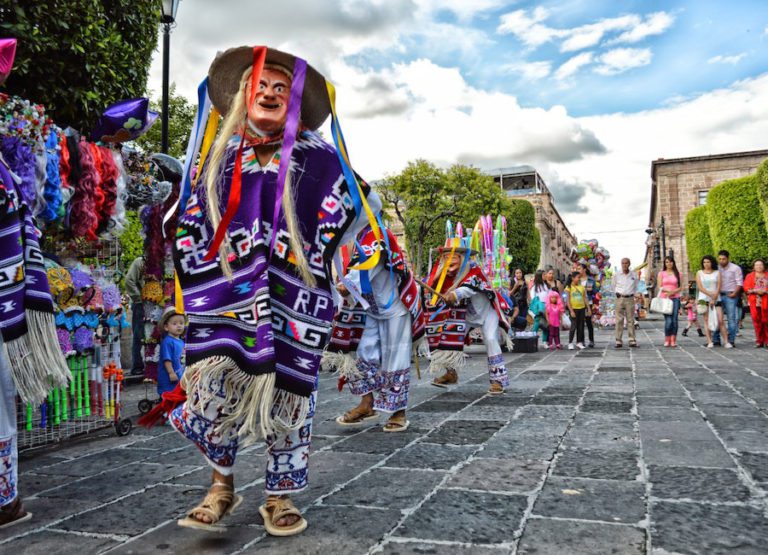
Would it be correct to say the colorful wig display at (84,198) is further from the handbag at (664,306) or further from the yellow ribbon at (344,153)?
the handbag at (664,306)

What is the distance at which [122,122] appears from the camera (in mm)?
5012

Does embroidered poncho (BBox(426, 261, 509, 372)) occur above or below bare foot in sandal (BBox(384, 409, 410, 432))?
above

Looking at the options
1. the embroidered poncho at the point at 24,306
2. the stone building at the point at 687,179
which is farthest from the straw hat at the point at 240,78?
the stone building at the point at 687,179

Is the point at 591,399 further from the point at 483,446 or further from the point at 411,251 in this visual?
the point at 411,251

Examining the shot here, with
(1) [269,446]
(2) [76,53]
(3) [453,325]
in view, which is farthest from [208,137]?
(3) [453,325]

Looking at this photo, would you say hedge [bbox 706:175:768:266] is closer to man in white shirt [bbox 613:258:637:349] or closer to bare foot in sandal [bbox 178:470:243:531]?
man in white shirt [bbox 613:258:637:349]

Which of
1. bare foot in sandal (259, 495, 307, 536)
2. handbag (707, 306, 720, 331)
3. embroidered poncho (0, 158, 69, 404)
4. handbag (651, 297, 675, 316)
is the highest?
embroidered poncho (0, 158, 69, 404)

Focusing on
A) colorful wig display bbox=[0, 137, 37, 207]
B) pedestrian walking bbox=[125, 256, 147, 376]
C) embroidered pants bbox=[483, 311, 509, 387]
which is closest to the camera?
colorful wig display bbox=[0, 137, 37, 207]

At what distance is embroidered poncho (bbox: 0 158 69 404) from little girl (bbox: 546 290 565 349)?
1090 centimetres

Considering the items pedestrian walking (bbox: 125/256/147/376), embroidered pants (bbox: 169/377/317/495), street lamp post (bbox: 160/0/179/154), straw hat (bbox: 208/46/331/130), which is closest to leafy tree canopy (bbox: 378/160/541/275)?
pedestrian walking (bbox: 125/256/147/376)

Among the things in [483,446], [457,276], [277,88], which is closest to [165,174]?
[457,276]

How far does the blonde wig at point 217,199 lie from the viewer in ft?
8.34

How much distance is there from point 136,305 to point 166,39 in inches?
139

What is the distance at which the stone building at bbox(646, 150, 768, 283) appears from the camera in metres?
49.3
